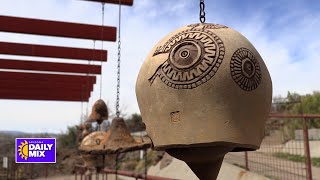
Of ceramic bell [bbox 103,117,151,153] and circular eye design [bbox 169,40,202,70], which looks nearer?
circular eye design [bbox 169,40,202,70]

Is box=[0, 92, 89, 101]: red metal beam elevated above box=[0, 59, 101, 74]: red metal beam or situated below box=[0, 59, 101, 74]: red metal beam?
below

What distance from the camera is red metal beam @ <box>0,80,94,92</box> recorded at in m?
11.7

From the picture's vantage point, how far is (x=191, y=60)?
69.4 inches

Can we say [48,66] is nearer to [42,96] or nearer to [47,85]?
[47,85]

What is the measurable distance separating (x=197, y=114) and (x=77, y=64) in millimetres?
9950

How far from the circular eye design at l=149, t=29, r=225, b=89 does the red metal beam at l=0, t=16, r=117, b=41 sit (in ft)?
21.5

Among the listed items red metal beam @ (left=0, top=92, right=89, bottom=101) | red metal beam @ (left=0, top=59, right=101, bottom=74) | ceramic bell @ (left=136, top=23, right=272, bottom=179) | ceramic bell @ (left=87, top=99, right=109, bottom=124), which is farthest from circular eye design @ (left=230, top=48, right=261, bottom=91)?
red metal beam @ (left=0, top=92, right=89, bottom=101)

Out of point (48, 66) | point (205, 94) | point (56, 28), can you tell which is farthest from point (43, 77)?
point (205, 94)

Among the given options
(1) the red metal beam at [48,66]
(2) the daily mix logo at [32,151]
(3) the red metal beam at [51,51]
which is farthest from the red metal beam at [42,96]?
(2) the daily mix logo at [32,151]

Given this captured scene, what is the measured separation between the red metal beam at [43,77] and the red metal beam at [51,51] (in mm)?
1899

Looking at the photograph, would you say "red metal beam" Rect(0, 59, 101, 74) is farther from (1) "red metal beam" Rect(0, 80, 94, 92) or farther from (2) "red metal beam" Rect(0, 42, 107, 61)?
(1) "red metal beam" Rect(0, 80, 94, 92)

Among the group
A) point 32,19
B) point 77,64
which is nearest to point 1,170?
point 77,64

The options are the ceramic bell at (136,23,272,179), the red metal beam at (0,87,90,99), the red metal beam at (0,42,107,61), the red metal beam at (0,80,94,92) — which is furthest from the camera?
the red metal beam at (0,87,90,99)

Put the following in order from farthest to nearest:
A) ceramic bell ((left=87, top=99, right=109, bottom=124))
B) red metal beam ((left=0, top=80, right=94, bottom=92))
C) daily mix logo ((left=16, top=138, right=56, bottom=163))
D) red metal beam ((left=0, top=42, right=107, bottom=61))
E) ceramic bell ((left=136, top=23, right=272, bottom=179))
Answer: red metal beam ((left=0, top=80, right=94, bottom=92))
red metal beam ((left=0, top=42, right=107, bottom=61))
daily mix logo ((left=16, top=138, right=56, bottom=163))
ceramic bell ((left=87, top=99, right=109, bottom=124))
ceramic bell ((left=136, top=23, right=272, bottom=179))
